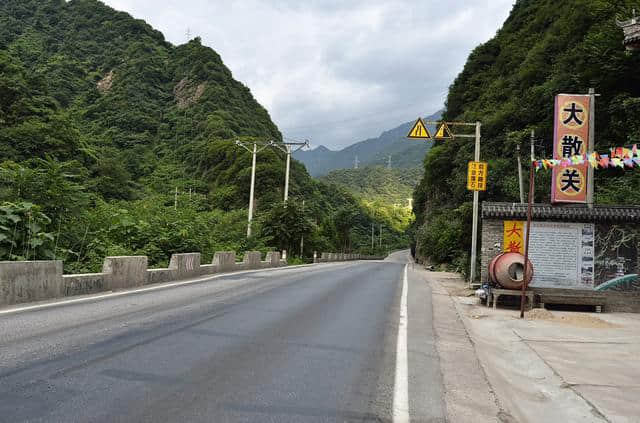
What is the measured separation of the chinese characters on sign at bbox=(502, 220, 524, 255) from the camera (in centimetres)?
1510

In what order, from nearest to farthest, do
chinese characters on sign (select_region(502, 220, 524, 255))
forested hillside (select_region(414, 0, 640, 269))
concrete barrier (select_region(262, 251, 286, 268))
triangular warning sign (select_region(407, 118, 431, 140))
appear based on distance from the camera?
chinese characters on sign (select_region(502, 220, 524, 255)) < triangular warning sign (select_region(407, 118, 431, 140)) < concrete barrier (select_region(262, 251, 286, 268)) < forested hillside (select_region(414, 0, 640, 269))

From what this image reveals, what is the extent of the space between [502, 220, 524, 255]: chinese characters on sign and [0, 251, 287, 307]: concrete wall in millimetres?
9568

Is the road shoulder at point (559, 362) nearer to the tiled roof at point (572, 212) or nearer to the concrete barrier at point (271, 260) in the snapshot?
the tiled roof at point (572, 212)

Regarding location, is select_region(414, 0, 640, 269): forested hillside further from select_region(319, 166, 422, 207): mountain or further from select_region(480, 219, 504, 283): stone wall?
select_region(319, 166, 422, 207): mountain

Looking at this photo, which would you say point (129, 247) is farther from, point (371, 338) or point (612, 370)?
point (612, 370)

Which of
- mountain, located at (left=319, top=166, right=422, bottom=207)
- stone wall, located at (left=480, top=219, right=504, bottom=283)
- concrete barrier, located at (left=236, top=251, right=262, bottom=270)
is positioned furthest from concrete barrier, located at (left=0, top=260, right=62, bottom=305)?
mountain, located at (left=319, top=166, right=422, bottom=207)

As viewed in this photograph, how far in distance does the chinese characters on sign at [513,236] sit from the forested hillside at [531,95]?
25.0 ft

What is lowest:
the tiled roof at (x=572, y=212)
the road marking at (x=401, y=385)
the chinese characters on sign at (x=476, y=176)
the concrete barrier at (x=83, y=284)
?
the road marking at (x=401, y=385)

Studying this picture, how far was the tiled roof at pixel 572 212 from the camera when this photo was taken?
46.4 ft

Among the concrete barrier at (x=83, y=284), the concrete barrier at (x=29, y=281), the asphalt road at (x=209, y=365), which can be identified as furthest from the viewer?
the concrete barrier at (x=83, y=284)

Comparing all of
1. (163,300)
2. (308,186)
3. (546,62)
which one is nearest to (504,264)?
(163,300)

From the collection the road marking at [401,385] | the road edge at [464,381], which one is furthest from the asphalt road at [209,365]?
the road edge at [464,381]

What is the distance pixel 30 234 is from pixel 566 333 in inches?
428

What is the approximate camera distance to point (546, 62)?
41781 mm
